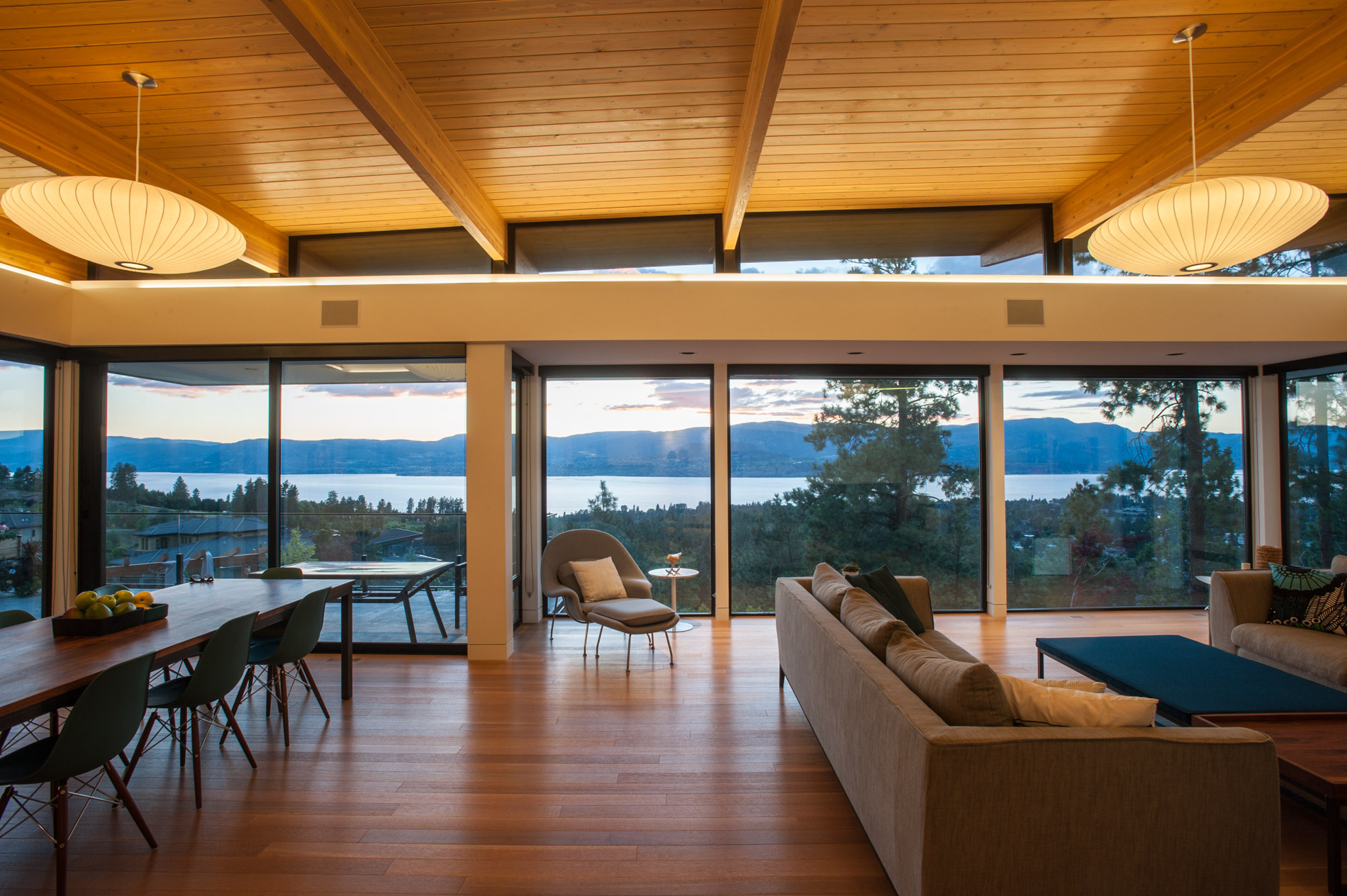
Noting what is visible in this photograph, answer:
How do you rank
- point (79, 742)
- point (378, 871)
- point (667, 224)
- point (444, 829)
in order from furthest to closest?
point (667, 224)
point (444, 829)
point (378, 871)
point (79, 742)

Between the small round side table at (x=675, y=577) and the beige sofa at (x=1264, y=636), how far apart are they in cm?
402

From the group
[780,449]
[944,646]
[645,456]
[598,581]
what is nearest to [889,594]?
[944,646]

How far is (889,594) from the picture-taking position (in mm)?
4250

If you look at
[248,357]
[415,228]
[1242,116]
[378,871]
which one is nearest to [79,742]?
[378,871]

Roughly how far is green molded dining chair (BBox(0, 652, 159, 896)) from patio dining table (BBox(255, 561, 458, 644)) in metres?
2.97

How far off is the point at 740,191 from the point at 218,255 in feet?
9.64

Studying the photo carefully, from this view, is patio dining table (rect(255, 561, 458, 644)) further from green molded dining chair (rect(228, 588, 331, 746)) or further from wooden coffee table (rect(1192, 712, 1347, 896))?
wooden coffee table (rect(1192, 712, 1347, 896))

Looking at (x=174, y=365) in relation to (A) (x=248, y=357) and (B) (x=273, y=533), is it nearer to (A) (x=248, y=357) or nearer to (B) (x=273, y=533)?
(A) (x=248, y=357)

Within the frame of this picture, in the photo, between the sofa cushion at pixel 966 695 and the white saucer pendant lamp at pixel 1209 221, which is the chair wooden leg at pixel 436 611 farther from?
the white saucer pendant lamp at pixel 1209 221

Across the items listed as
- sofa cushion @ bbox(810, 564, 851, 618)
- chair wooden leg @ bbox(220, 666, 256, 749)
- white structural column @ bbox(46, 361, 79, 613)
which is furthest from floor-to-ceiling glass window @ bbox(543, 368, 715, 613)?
white structural column @ bbox(46, 361, 79, 613)

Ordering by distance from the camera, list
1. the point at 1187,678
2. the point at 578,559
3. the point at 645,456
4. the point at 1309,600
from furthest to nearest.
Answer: the point at 645,456 → the point at 578,559 → the point at 1309,600 → the point at 1187,678

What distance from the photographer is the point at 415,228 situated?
5.59m

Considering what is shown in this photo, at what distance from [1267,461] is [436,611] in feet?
27.0

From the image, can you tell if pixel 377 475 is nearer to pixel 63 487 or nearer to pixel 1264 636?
pixel 63 487
